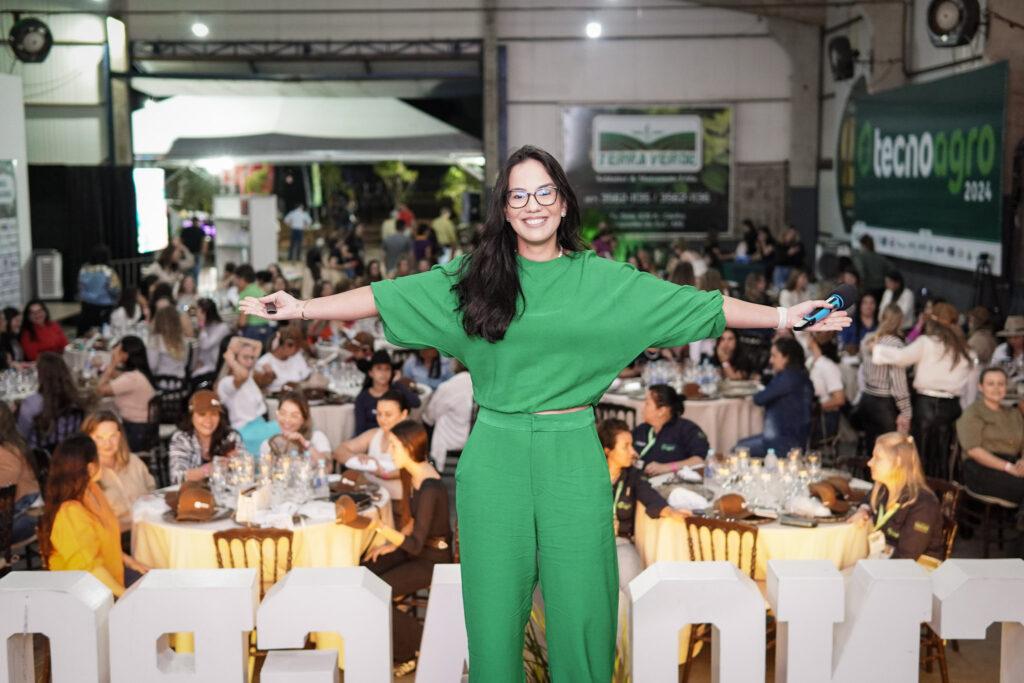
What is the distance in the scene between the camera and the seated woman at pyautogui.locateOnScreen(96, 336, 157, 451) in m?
7.71

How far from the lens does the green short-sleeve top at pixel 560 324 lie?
8.27 feet

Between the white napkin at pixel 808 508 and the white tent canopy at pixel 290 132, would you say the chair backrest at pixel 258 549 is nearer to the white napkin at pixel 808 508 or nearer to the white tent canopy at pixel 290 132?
the white napkin at pixel 808 508

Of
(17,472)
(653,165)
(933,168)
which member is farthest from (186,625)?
(653,165)

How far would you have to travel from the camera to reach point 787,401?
288 inches

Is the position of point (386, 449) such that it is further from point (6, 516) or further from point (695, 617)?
point (695, 617)

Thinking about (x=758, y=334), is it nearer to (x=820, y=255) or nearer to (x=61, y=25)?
(x=820, y=255)

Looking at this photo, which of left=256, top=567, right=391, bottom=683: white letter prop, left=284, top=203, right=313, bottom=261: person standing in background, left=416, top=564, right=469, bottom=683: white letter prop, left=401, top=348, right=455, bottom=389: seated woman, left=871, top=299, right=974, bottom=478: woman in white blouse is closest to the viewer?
left=256, top=567, right=391, bottom=683: white letter prop

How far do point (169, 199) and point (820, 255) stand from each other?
46.5 feet

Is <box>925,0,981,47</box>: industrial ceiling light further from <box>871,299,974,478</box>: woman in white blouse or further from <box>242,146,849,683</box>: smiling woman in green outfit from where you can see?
<box>242,146,849,683</box>: smiling woman in green outfit

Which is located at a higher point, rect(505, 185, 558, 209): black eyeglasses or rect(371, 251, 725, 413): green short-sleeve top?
rect(505, 185, 558, 209): black eyeglasses

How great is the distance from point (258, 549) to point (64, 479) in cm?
78

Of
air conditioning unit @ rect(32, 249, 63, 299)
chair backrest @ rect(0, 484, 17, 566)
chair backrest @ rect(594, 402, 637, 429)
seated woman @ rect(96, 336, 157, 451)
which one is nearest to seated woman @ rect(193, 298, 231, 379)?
seated woman @ rect(96, 336, 157, 451)

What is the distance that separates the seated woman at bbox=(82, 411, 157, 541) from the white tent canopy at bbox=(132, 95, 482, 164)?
13082mm

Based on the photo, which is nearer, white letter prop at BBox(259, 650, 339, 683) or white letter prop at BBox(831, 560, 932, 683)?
white letter prop at BBox(259, 650, 339, 683)
